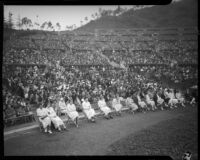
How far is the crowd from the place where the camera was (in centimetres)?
1227

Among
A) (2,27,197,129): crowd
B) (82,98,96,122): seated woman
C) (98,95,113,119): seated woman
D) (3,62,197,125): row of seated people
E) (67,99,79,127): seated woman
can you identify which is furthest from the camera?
(3,62,197,125): row of seated people

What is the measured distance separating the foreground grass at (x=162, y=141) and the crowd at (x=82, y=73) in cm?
293

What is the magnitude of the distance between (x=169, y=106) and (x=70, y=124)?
6.72 meters

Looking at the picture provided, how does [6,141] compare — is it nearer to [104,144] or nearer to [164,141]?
[104,144]

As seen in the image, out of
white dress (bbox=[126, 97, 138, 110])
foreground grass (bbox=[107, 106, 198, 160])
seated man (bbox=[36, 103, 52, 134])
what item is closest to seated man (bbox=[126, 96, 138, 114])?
white dress (bbox=[126, 97, 138, 110])

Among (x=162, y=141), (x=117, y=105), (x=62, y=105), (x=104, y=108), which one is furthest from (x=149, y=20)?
(x=162, y=141)

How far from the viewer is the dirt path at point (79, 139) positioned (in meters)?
7.47

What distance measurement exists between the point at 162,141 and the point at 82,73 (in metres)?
10.9

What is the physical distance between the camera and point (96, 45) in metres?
25.1

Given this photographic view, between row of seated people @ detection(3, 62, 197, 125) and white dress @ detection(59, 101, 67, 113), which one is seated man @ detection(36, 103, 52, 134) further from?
row of seated people @ detection(3, 62, 197, 125)

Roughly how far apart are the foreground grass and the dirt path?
1.43 feet

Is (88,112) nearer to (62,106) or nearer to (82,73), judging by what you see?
(62,106)

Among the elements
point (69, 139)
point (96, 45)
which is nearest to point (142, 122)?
point (69, 139)

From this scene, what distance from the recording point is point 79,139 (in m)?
8.34
